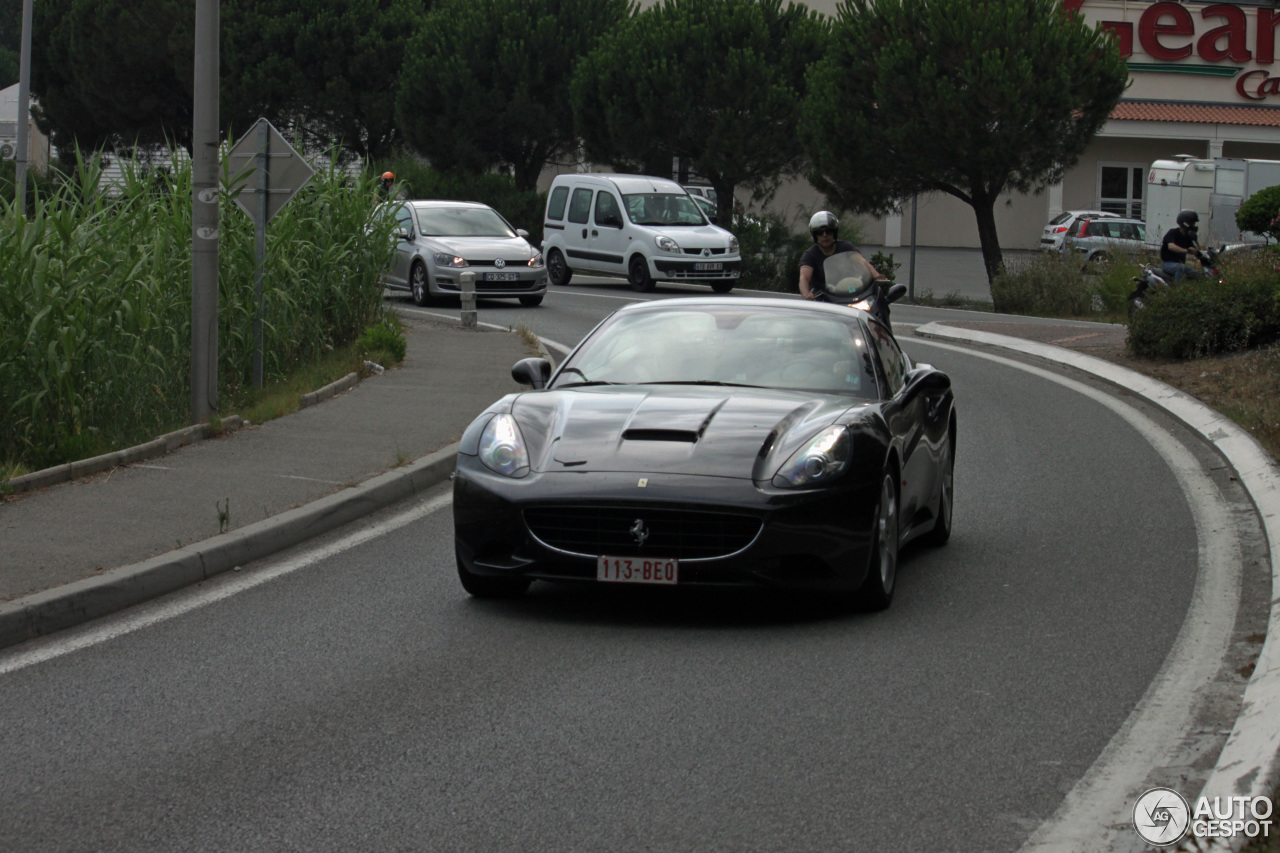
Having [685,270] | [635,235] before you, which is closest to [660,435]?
[685,270]

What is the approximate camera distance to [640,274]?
103 feet

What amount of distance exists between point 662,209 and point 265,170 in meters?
18.0

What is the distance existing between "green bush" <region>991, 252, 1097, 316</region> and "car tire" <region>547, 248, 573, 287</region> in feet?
27.1

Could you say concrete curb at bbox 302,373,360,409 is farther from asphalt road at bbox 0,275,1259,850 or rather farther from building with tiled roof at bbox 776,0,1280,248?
building with tiled roof at bbox 776,0,1280,248

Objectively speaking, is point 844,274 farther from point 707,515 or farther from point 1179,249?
point 1179,249

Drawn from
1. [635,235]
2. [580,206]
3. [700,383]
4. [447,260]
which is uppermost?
[580,206]

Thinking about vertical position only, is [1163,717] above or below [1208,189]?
below

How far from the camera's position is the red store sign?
5466 cm

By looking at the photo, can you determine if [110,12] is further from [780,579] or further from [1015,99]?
[780,579]

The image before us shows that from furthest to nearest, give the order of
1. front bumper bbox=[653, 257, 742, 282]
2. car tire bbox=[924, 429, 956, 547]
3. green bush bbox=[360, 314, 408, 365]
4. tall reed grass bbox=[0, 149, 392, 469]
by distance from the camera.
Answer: front bumper bbox=[653, 257, 742, 282] → green bush bbox=[360, 314, 408, 365] → tall reed grass bbox=[0, 149, 392, 469] → car tire bbox=[924, 429, 956, 547]

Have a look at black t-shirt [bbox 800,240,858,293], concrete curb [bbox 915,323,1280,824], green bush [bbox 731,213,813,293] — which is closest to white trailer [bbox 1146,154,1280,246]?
green bush [bbox 731,213,813,293]

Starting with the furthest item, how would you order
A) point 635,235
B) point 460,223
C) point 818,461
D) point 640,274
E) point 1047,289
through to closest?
point 640,274, point 635,235, point 1047,289, point 460,223, point 818,461

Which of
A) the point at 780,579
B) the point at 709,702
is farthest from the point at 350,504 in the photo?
the point at 709,702


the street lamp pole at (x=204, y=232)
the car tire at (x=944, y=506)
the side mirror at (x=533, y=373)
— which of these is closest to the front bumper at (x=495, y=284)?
the street lamp pole at (x=204, y=232)
